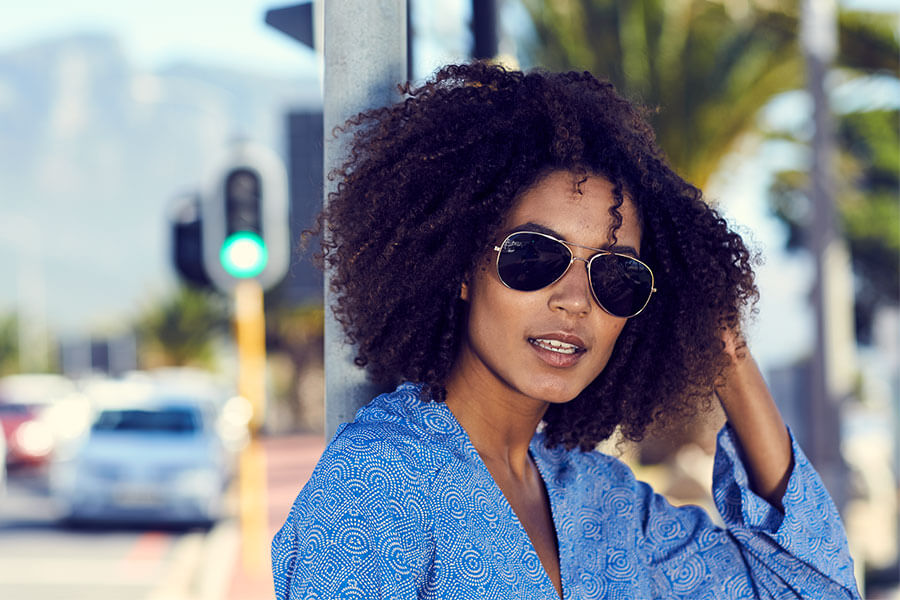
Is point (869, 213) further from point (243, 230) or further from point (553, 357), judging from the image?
point (553, 357)

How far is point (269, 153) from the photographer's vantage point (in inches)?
332

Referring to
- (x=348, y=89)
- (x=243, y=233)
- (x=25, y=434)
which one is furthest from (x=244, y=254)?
(x=25, y=434)

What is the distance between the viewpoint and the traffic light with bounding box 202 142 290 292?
25.1 feet

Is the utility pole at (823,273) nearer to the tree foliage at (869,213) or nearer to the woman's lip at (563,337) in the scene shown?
the woman's lip at (563,337)

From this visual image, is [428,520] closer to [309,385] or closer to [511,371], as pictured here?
[511,371]

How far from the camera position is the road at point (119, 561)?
32.1 feet

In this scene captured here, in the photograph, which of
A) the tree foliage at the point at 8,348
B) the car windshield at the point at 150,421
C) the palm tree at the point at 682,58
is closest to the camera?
the palm tree at the point at 682,58

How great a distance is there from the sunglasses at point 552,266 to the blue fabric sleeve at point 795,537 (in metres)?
0.49

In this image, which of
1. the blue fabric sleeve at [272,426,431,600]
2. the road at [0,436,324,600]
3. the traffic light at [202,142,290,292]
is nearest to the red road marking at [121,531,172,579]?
the road at [0,436,324,600]

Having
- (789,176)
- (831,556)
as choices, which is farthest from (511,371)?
(789,176)

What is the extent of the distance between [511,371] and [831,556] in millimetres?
726

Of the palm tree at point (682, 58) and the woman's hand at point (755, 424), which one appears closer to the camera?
the woman's hand at point (755, 424)

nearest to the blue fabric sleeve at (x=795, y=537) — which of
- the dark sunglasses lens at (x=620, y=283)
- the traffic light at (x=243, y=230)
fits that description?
the dark sunglasses lens at (x=620, y=283)

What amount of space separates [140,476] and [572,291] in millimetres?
11990
